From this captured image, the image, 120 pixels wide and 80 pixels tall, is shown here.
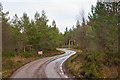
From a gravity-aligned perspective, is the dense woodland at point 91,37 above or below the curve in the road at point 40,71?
above

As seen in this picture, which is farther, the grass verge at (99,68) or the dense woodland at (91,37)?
the dense woodland at (91,37)

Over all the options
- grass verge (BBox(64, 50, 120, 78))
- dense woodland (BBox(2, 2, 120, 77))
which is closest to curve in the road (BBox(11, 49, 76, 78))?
grass verge (BBox(64, 50, 120, 78))

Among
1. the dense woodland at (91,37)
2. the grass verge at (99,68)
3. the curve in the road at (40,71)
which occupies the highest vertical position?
the dense woodland at (91,37)

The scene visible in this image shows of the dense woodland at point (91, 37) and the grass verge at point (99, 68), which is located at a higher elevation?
the dense woodland at point (91, 37)

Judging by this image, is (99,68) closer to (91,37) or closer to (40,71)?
(40,71)

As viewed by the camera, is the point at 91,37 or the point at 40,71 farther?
the point at 91,37

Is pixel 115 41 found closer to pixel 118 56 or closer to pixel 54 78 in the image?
pixel 118 56

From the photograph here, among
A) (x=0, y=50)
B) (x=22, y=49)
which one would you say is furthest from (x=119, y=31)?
(x=22, y=49)

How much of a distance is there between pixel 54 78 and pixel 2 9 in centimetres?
3191

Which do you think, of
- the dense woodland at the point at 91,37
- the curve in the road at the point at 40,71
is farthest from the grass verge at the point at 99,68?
the curve in the road at the point at 40,71

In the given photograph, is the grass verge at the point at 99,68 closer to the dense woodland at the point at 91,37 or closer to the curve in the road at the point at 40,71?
the dense woodland at the point at 91,37

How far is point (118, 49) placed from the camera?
1067 inches

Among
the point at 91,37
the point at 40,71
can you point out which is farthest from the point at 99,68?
the point at 91,37

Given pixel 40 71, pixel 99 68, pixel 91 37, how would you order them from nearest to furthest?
1. pixel 99 68
2. pixel 40 71
3. pixel 91 37
